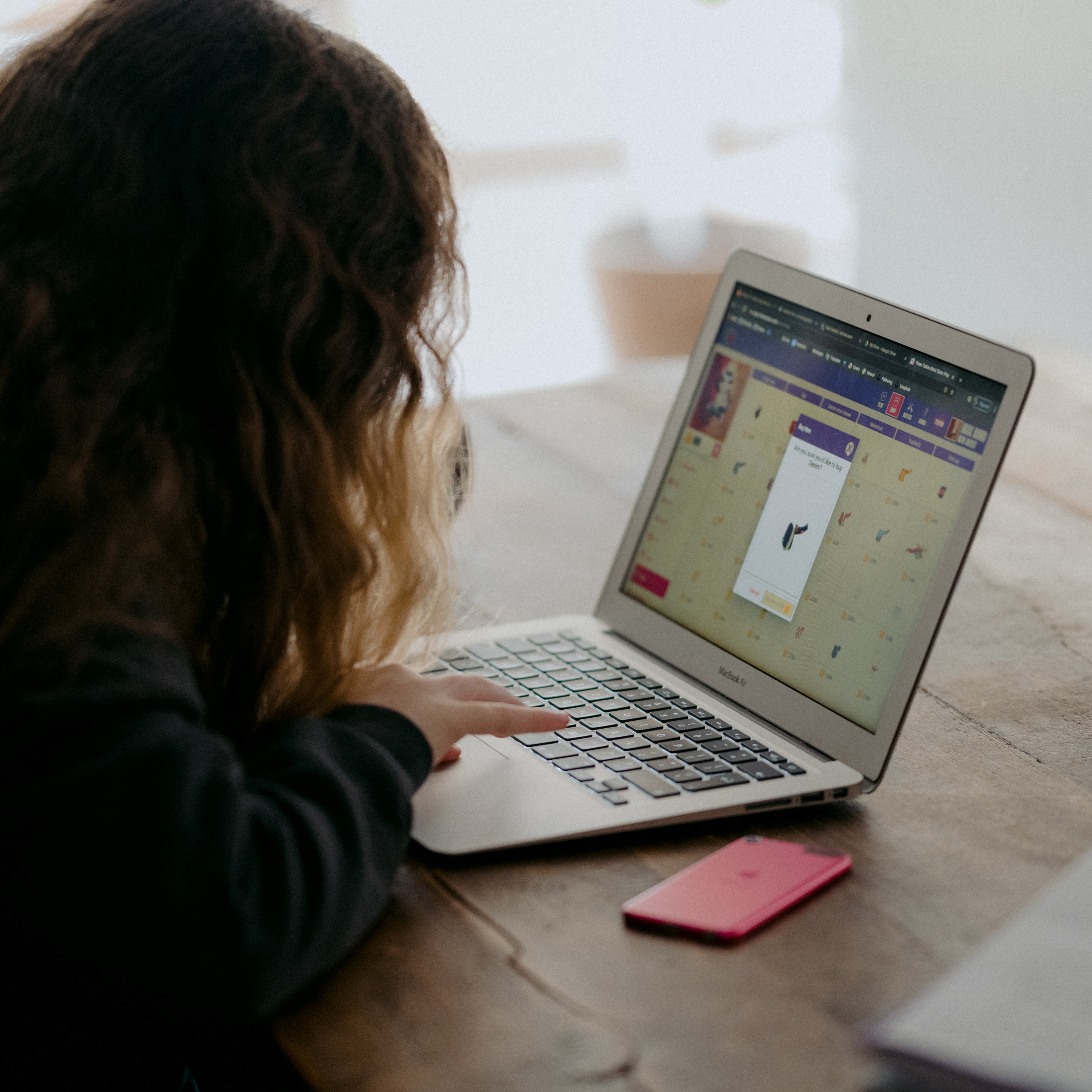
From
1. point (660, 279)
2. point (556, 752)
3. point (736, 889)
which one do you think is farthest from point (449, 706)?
point (660, 279)

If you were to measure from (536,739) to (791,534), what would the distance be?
0.23 meters

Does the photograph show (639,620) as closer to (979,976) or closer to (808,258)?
(979,976)

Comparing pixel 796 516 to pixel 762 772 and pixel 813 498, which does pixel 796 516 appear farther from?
pixel 762 772

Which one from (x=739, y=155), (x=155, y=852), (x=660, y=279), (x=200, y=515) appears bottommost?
(x=155, y=852)

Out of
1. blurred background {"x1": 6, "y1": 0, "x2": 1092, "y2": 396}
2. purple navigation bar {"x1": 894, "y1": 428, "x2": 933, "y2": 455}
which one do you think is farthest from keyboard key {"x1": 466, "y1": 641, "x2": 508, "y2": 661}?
blurred background {"x1": 6, "y1": 0, "x2": 1092, "y2": 396}

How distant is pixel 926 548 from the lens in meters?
0.81

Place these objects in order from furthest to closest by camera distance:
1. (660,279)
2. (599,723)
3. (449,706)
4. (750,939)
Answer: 1. (660,279)
2. (599,723)
3. (449,706)
4. (750,939)

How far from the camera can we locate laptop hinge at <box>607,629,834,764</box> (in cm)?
84

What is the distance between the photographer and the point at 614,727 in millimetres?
858

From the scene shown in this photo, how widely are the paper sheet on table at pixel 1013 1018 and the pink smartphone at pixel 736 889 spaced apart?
0.38 feet

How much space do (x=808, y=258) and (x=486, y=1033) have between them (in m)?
2.60

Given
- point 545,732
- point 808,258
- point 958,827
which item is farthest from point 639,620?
point 808,258

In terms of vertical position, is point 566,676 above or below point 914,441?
below

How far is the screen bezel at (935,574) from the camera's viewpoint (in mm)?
792
